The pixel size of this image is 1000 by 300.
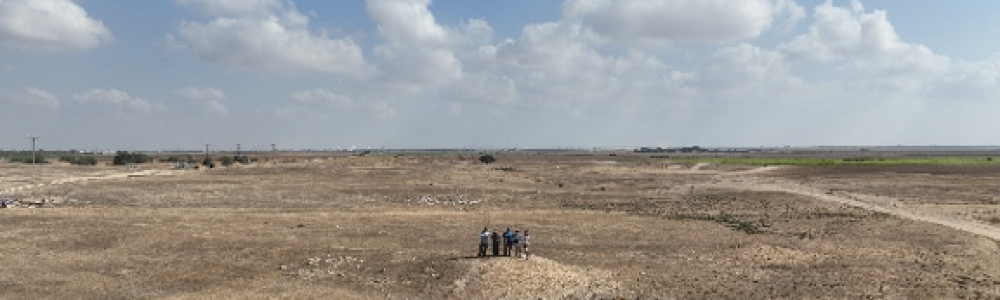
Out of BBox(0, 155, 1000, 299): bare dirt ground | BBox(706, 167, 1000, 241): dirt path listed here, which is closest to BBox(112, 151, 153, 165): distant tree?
BBox(0, 155, 1000, 299): bare dirt ground

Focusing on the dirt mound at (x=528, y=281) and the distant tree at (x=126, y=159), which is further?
the distant tree at (x=126, y=159)

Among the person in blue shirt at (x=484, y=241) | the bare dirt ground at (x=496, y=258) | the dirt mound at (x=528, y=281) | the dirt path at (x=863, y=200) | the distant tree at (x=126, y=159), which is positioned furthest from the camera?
the distant tree at (x=126, y=159)

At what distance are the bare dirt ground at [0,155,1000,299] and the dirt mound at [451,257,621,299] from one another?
0.29 ft

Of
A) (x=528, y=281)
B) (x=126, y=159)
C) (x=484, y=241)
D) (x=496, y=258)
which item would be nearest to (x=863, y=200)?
(x=484, y=241)

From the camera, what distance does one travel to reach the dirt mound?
81.4 feet

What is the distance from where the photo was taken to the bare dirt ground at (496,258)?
26141mm

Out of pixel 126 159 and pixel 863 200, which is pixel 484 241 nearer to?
pixel 863 200

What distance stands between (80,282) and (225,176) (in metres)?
67.9

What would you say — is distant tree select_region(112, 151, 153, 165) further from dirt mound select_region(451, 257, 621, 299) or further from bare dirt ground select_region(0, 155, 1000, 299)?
dirt mound select_region(451, 257, 621, 299)

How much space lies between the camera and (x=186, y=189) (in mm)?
70375

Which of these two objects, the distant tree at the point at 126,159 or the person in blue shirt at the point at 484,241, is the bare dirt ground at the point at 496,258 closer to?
the person in blue shirt at the point at 484,241

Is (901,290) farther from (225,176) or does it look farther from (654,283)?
(225,176)

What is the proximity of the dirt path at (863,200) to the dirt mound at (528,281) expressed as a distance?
25.7 meters

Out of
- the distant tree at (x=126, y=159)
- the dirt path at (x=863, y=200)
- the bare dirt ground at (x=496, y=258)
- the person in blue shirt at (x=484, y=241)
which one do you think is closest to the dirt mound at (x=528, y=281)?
the bare dirt ground at (x=496, y=258)
